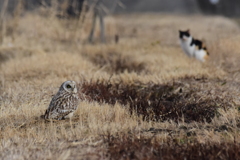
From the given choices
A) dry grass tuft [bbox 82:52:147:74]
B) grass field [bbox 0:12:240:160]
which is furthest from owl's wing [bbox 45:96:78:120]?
dry grass tuft [bbox 82:52:147:74]

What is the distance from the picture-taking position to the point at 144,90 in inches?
326

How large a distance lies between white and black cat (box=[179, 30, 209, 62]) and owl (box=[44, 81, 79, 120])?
607 centimetres

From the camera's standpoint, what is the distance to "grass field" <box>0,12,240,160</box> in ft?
15.1

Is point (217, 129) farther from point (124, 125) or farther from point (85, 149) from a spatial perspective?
point (85, 149)

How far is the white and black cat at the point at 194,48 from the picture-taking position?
11.4m

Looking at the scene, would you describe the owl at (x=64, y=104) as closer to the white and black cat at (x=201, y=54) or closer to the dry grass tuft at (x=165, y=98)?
A: the dry grass tuft at (x=165, y=98)

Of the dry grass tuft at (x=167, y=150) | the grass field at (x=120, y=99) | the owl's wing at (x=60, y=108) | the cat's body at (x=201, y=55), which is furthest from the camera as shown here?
the cat's body at (x=201, y=55)

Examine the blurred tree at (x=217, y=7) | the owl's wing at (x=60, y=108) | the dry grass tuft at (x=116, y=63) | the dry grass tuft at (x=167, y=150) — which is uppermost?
the blurred tree at (x=217, y=7)

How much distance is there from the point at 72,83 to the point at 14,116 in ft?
3.28

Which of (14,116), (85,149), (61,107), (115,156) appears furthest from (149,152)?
(14,116)

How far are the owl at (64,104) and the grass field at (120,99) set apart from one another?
0.13m

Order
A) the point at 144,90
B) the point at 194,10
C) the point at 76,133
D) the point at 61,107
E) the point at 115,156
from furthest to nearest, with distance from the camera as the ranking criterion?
1. the point at 194,10
2. the point at 144,90
3. the point at 61,107
4. the point at 76,133
5. the point at 115,156

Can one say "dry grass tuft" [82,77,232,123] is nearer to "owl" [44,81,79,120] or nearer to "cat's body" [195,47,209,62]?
"owl" [44,81,79,120]

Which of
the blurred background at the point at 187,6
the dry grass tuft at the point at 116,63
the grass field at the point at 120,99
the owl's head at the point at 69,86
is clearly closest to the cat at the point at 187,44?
the grass field at the point at 120,99
